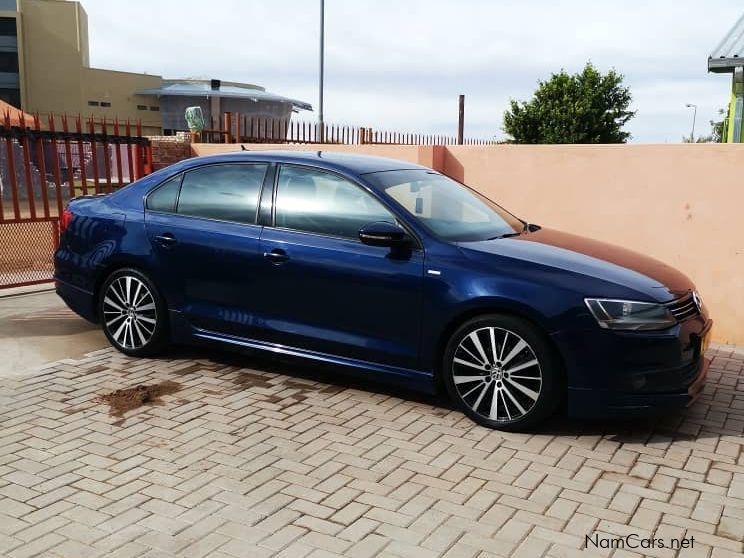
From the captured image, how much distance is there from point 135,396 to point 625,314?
128 inches

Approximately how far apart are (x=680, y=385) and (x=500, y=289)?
3.91ft

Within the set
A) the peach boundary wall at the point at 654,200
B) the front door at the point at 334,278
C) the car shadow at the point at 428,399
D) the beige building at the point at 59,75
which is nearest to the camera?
the car shadow at the point at 428,399

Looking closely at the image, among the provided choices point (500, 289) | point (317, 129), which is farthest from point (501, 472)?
point (317, 129)

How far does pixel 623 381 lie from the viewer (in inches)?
163

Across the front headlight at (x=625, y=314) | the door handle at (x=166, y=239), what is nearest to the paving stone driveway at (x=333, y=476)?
the front headlight at (x=625, y=314)

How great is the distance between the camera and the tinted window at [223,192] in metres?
5.28

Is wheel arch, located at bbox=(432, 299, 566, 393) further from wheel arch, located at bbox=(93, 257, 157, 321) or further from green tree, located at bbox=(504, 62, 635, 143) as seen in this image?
green tree, located at bbox=(504, 62, 635, 143)

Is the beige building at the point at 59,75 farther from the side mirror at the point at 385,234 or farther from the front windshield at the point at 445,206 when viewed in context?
the side mirror at the point at 385,234

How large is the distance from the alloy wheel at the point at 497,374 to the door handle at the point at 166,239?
7.83 feet

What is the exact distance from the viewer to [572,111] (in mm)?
29672

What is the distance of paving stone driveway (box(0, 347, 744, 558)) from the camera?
3176mm

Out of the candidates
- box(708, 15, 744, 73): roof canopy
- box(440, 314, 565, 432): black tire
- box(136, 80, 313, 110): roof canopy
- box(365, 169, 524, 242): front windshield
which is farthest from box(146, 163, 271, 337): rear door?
box(136, 80, 313, 110): roof canopy

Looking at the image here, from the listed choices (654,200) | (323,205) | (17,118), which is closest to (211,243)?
(323,205)

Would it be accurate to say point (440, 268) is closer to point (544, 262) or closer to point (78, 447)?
point (544, 262)
